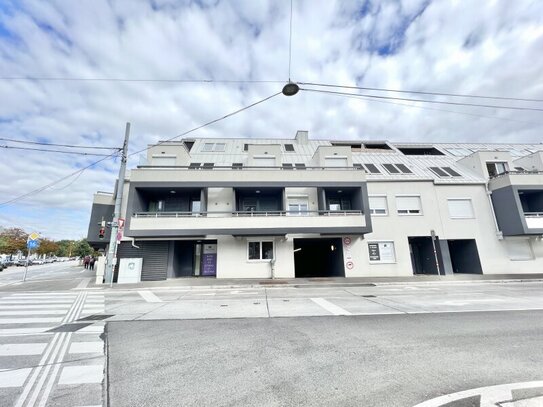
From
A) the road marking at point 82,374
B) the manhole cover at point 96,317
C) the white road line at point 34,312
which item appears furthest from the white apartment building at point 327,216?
the road marking at point 82,374

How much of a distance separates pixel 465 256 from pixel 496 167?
331 inches

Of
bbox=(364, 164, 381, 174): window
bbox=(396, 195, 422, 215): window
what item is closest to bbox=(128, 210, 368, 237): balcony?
bbox=(396, 195, 422, 215): window

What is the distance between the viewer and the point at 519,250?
18.9 m

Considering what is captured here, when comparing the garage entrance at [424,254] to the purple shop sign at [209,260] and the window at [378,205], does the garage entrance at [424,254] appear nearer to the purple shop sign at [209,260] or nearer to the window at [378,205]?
the window at [378,205]

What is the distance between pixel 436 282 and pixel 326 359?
1381 centimetres

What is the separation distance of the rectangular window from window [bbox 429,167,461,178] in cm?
1586

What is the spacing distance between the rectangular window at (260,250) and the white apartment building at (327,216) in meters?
0.07

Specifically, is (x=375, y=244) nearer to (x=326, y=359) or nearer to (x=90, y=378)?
(x=326, y=359)

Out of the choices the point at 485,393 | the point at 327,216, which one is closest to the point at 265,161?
the point at 327,216

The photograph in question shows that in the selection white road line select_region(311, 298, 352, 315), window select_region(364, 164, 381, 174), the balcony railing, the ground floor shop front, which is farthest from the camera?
window select_region(364, 164, 381, 174)

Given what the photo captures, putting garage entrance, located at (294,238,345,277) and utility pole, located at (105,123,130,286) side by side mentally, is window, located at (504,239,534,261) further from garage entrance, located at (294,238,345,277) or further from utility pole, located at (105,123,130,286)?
utility pole, located at (105,123,130,286)

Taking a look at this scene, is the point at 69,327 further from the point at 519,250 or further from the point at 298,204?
the point at 519,250

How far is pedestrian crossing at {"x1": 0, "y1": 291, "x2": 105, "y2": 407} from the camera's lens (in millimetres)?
3156

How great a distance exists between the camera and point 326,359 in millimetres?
4145
